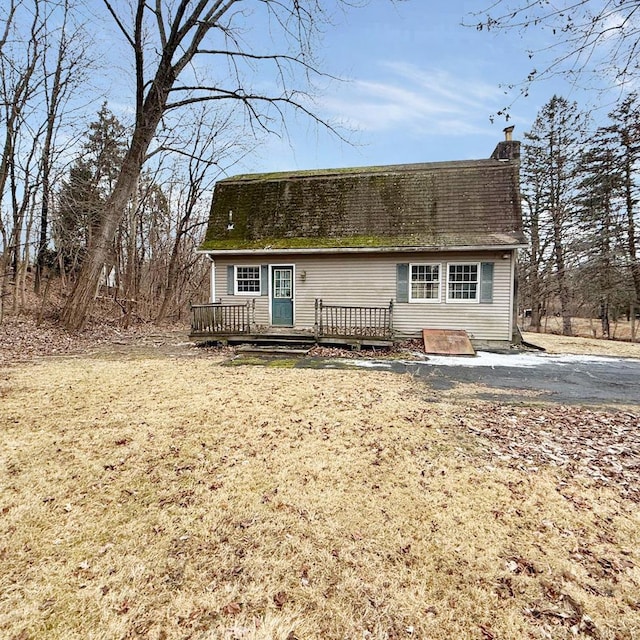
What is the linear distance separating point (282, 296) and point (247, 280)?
4.42ft

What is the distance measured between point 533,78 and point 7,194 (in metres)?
19.2

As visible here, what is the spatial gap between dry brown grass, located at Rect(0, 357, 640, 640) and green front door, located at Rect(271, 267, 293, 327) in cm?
760

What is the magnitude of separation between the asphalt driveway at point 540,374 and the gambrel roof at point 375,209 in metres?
3.32

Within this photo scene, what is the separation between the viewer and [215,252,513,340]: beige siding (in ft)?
36.4

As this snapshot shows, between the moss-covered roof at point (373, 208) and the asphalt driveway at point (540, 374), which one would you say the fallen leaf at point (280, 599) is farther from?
the moss-covered roof at point (373, 208)

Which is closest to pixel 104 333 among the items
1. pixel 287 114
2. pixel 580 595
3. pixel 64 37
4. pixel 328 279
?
pixel 328 279

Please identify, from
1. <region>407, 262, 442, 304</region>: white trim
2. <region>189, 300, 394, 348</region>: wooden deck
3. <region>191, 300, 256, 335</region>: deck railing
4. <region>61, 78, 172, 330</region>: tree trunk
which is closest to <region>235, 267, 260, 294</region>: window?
<region>191, 300, 256, 335</region>: deck railing

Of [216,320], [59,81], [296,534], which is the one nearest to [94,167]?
[59,81]

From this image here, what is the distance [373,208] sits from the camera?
1246 centimetres

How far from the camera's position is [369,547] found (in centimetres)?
264

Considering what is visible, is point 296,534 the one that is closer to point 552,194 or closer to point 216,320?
point 216,320

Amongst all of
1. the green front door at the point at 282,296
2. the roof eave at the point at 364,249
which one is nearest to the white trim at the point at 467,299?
the roof eave at the point at 364,249

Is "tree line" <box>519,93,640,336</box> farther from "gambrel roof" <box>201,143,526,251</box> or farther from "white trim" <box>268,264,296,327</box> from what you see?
"white trim" <box>268,264,296,327</box>

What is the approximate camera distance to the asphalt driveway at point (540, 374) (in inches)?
251
